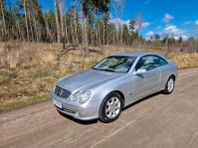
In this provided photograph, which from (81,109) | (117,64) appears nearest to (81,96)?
(81,109)

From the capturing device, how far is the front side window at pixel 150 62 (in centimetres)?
512

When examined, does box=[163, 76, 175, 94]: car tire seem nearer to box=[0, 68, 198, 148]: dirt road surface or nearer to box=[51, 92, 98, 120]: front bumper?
box=[0, 68, 198, 148]: dirt road surface

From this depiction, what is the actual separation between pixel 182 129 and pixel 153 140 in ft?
2.68

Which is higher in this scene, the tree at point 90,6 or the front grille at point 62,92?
the tree at point 90,6

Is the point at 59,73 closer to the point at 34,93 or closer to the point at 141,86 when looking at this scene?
the point at 34,93

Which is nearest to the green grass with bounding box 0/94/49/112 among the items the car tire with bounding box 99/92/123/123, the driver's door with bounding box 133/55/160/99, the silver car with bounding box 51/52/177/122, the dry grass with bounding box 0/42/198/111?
the dry grass with bounding box 0/42/198/111

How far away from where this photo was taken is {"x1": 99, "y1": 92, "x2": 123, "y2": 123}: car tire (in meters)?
3.92

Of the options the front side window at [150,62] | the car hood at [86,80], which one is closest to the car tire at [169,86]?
the front side window at [150,62]

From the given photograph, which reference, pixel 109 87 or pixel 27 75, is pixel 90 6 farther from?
pixel 109 87

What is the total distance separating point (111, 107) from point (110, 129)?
0.54 meters

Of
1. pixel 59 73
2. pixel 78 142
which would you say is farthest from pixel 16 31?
pixel 78 142

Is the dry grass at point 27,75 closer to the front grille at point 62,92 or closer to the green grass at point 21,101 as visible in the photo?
the green grass at point 21,101

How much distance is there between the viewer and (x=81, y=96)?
3738mm

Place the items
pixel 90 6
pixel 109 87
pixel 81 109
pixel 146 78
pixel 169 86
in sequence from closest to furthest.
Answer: pixel 81 109 → pixel 109 87 → pixel 146 78 → pixel 169 86 → pixel 90 6
